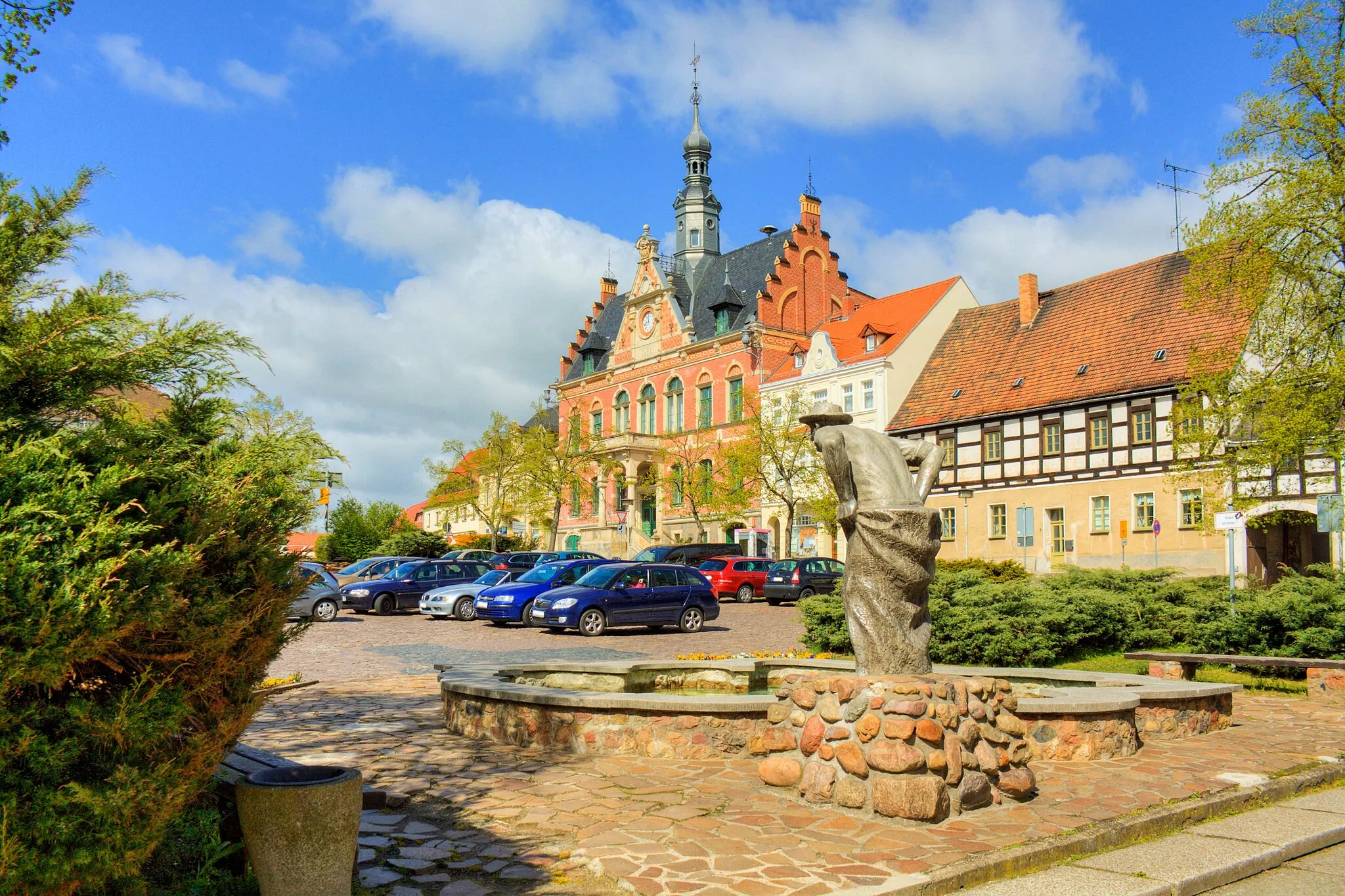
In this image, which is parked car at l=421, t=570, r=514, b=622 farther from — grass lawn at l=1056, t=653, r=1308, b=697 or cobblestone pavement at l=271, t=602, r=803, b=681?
grass lawn at l=1056, t=653, r=1308, b=697

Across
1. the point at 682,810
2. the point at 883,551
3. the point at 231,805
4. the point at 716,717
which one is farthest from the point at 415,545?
the point at 231,805

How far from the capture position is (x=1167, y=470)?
33688 millimetres

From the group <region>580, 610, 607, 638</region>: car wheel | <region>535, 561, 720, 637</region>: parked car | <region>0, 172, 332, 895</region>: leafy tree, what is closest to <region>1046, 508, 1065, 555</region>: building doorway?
<region>535, 561, 720, 637</region>: parked car

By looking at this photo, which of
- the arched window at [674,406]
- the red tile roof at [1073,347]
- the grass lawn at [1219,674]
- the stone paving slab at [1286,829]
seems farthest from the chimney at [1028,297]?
the stone paving slab at [1286,829]

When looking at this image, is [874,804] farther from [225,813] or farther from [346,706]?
[346,706]

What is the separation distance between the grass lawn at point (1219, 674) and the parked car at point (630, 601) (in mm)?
9067

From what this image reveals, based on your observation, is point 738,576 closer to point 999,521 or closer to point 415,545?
point 999,521

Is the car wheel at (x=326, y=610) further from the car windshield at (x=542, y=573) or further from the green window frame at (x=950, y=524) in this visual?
the green window frame at (x=950, y=524)

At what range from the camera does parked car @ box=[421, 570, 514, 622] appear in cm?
2709

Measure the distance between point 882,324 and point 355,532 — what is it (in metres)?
35.6

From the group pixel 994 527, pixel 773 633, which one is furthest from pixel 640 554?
pixel 773 633

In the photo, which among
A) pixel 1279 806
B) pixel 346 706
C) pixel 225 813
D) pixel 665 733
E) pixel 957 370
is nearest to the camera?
pixel 225 813

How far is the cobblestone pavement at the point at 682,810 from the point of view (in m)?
5.66

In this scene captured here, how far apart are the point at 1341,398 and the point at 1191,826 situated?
59.5 feet
